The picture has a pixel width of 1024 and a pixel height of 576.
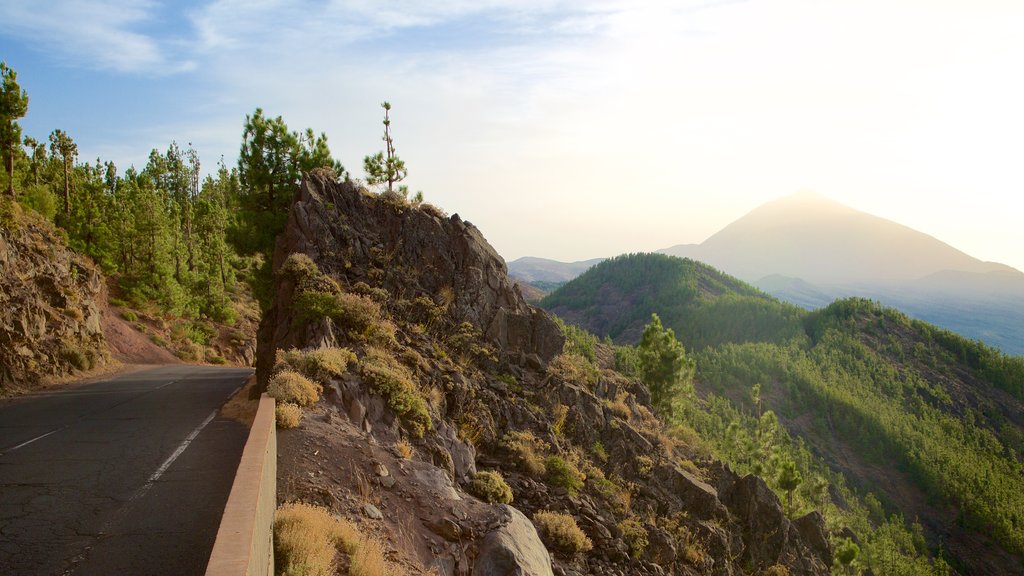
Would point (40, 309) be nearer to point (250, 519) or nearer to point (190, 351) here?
point (190, 351)

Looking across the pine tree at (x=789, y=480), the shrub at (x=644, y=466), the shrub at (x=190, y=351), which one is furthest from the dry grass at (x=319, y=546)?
the pine tree at (x=789, y=480)

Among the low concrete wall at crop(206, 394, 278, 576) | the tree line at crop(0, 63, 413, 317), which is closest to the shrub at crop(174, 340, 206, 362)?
the tree line at crop(0, 63, 413, 317)

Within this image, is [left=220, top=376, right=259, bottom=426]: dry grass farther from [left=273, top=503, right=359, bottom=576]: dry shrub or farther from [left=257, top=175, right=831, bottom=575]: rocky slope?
[left=273, top=503, right=359, bottom=576]: dry shrub

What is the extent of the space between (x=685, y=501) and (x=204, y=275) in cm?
4749

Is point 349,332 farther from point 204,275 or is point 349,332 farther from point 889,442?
point 889,442

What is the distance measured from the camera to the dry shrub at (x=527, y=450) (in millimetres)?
14742

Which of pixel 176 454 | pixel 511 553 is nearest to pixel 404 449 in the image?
pixel 511 553

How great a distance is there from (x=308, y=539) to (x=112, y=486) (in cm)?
Answer: 457

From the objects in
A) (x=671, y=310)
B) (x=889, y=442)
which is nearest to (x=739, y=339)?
(x=671, y=310)

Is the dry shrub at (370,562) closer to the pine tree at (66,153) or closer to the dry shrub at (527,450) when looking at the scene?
the dry shrub at (527,450)

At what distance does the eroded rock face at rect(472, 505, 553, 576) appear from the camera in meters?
9.44

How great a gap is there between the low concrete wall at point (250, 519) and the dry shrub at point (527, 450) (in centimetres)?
767

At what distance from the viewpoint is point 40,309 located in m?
23.6

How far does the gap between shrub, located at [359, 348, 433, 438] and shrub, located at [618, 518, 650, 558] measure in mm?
6330
